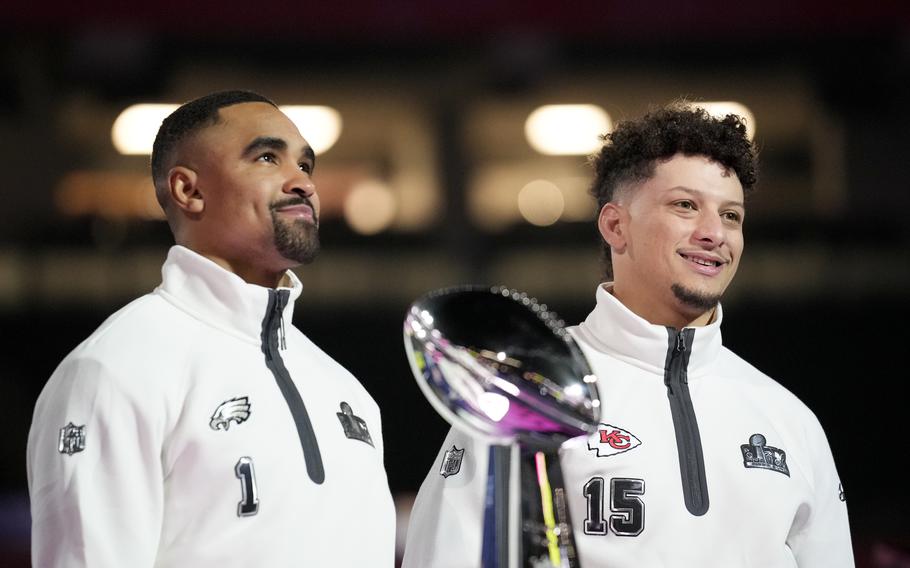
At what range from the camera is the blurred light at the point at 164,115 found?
5.11 meters

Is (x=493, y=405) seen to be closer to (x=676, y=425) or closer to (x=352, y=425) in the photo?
(x=352, y=425)

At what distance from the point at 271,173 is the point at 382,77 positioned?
11.1ft

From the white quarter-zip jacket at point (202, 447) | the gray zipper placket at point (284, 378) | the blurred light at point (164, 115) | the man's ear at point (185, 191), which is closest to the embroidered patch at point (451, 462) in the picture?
the white quarter-zip jacket at point (202, 447)

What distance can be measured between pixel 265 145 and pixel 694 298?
2.23 feet

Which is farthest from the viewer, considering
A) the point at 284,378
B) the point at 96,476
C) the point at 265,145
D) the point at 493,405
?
the point at 265,145

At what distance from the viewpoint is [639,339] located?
200 cm

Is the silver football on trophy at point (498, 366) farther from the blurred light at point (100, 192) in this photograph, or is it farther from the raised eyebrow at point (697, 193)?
the blurred light at point (100, 192)

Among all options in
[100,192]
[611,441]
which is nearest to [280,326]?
[611,441]

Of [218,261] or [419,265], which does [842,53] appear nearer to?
[419,265]

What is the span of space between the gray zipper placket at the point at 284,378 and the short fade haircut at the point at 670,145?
0.62 meters

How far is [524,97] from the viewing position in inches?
206

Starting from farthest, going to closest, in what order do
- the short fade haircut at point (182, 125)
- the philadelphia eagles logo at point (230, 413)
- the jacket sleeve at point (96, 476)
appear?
the short fade haircut at point (182, 125) < the philadelphia eagles logo at point (230, 413) < the jacket sleeve at point (96, 476)

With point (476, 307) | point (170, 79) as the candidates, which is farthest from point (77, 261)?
point (476, 307)

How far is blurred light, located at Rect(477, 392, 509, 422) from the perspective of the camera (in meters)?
0.98
